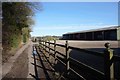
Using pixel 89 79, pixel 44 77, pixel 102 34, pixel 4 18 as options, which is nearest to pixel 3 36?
pixel 4 18

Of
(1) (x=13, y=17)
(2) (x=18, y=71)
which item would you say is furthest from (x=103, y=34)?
(2) (x=18, y=71)

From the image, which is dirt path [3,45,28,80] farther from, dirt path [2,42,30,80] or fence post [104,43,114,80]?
fence post [104,43,114,80]

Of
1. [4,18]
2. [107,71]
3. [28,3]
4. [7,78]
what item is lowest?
[7,78]

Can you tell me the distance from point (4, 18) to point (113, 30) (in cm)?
4780

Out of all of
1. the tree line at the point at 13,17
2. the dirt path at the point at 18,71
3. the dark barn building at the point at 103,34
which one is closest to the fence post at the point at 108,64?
the dirt path at the point at 18,71

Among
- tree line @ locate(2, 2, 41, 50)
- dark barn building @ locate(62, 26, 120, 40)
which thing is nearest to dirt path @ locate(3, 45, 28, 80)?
tree line @ locate(2, 2, 41, 50)

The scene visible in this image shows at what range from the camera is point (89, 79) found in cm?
789

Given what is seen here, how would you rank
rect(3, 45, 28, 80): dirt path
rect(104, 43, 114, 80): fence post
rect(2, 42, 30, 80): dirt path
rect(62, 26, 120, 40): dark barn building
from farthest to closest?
rect(62, 26, 120, 40): dark barn building
rect(2, 42, 30, 80): dirt path
rect(3, 45, 28, 80): dirt path
rect(104, 43, 114, 80): fence post

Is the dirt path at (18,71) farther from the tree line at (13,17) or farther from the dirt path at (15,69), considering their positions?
the tree line at (13,17)

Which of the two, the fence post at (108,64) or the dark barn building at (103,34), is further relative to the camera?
the dark barn building at (103,34)

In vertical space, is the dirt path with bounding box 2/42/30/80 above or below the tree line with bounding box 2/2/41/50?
below

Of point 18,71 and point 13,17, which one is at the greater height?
point 13,17

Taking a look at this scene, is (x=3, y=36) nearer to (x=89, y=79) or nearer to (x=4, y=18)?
(x=4, y=18)

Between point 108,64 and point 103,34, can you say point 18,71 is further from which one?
point 103,34
